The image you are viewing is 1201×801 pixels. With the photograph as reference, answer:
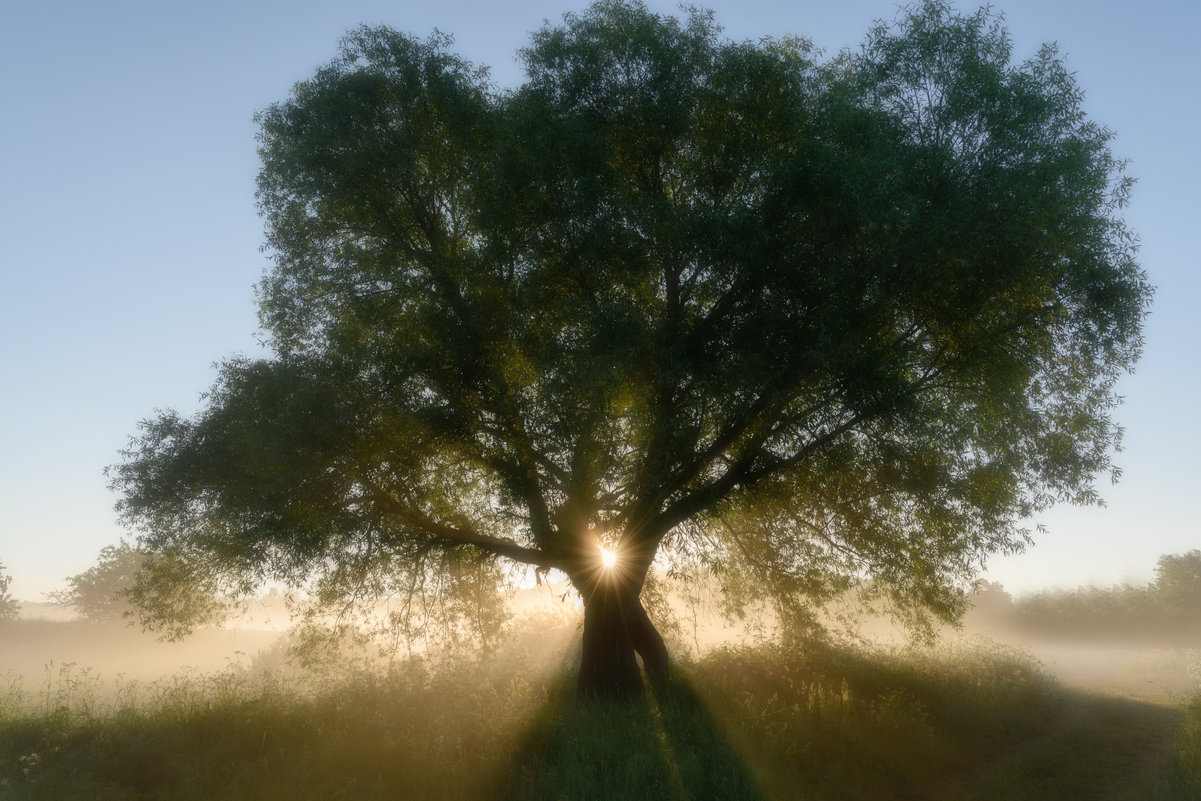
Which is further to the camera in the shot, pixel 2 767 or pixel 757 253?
pixel 757 253

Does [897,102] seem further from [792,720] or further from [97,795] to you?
[97,795]

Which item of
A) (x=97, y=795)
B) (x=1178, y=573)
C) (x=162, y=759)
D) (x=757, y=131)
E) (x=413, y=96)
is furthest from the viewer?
(x=1178, y=573)

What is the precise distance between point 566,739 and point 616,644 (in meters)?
3.81

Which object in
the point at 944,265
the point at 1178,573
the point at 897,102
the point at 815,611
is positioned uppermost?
the point at 897,102

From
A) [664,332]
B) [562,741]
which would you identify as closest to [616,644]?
[562,741]

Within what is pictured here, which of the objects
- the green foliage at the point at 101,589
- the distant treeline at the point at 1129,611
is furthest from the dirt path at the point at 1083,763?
the green foliage at the point at 101,589

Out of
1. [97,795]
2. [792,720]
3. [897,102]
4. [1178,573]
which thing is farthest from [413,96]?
[1178,573]

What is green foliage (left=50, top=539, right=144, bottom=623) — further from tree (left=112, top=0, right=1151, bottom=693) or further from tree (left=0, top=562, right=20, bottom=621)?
tree (left=112, top=0, right=1151, bottom=693)

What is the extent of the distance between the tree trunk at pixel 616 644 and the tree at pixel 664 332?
2.8 inches

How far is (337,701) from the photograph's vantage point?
1373 cm

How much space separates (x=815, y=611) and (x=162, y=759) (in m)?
14.4

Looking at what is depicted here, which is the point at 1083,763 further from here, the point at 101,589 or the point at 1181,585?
the point at 101,589

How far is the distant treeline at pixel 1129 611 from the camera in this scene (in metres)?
57.0

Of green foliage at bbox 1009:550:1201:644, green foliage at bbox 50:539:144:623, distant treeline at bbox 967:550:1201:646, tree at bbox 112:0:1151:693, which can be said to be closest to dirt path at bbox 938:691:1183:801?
tree at bbox 112:0:1151:693
